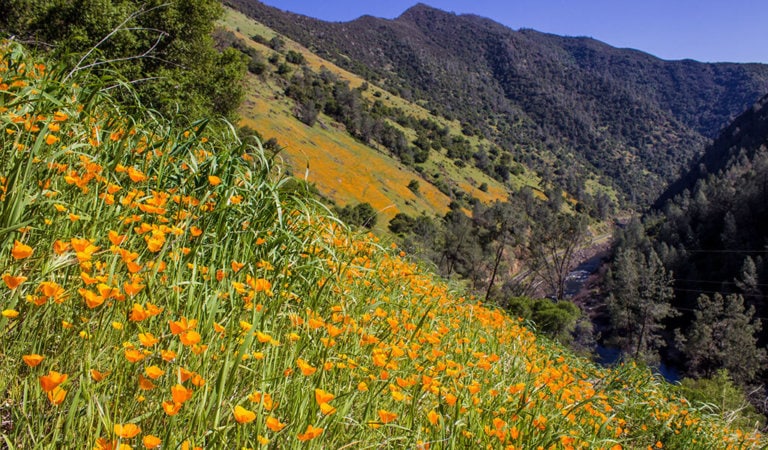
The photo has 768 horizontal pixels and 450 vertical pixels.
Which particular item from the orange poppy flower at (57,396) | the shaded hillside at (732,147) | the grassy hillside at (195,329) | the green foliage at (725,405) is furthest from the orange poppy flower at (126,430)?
the shaded hillside at (732,147)

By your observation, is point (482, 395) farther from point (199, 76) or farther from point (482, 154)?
point (482, 154)

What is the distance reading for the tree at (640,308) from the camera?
51531 mm

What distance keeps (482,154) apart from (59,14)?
130 m

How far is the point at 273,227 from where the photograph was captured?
3.05 metres

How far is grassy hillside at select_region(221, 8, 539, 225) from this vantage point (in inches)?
2539

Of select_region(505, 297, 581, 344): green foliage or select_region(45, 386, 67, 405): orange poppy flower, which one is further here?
select_region(505, 297, 581, 344): green foliage

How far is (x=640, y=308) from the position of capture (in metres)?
54.0

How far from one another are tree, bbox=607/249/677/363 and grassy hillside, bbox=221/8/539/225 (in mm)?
31581

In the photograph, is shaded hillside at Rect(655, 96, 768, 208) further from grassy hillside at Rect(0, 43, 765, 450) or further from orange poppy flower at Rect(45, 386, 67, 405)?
orange poppy flower at Rect(45, 386, 67, 405)

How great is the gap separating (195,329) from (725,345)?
5495 cm

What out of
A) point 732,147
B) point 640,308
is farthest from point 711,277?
point 732,147

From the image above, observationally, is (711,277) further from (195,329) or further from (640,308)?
(195,329)

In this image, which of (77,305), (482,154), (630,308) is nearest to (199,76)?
(77,305)

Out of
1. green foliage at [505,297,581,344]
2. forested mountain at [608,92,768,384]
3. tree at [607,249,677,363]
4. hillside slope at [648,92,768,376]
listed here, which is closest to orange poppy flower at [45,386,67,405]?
green foliage at [505,297,581,344]
